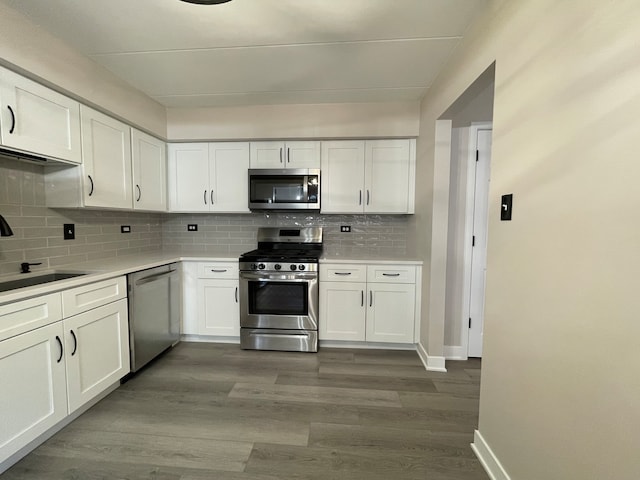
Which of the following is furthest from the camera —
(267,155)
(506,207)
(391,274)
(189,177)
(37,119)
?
(189,177)

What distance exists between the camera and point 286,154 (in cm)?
294

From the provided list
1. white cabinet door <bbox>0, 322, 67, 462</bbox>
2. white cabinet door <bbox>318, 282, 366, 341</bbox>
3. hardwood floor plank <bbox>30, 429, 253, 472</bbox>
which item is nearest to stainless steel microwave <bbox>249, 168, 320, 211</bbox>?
white cabinet door <bbox>318, 282, 366, 341</bbox>

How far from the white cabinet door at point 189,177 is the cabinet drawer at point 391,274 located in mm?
1919

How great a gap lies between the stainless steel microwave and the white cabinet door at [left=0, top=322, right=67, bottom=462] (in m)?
1.86

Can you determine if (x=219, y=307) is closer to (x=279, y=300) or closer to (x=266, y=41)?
(x=279, y=300)

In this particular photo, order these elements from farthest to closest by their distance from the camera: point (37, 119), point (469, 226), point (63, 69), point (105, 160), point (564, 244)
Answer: point (469, 226) → point (105, 160) → point (63, 69) → point (37, 119) → point (564, 244)

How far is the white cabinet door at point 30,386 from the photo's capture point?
1.38 meters

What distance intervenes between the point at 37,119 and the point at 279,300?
2.18 m

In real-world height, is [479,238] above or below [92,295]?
above

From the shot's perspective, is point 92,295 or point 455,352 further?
point 455,352

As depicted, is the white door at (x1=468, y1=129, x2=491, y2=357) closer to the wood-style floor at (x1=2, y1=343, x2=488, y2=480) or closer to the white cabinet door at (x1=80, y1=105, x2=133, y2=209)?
the wood-style floor at (x1=2, y1=343, x2=488, y2=480)

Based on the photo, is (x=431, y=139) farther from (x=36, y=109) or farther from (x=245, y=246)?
(x=36, y=109)

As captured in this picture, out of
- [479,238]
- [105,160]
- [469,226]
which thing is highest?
[105,160]

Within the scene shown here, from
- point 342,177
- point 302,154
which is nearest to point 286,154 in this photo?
point 302,154
